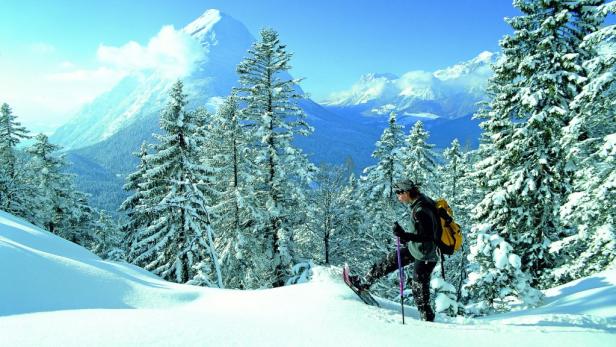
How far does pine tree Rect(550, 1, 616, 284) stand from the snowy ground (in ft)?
10.2

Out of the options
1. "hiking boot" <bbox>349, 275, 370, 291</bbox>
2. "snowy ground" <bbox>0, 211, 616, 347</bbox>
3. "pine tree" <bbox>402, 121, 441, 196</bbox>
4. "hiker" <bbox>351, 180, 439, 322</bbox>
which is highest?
"pine tree" <bbox>402, 121, 441, 196</bbox>

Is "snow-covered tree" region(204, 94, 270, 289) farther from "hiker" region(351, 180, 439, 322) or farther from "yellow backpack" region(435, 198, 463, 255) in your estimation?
"yellow backpack" region(435, 198, 463, 255)

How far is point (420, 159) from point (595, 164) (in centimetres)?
1979

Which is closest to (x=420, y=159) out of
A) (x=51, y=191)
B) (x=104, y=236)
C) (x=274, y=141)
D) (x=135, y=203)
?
(x=274, y=141)

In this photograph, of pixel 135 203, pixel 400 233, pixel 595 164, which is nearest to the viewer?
pixel 400 233

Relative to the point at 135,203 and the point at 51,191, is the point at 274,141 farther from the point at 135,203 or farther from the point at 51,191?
the point at 51,191

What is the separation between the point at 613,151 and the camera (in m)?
8.72

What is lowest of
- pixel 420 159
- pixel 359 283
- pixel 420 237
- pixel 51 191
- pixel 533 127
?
pixel 359 283

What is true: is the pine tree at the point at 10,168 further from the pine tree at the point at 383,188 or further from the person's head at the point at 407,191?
the person's head at the point at 407,191

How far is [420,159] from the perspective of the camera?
29.9 metres

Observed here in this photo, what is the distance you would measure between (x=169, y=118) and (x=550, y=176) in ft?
60.5

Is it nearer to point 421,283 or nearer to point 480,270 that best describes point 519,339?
point 421,283

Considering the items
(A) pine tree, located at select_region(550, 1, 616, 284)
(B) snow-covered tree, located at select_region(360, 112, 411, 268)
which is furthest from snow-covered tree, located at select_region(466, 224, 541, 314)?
(B) snow-covered tree, located at select_region(360, 112, 411, 268)

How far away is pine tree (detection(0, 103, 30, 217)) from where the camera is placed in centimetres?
2559
